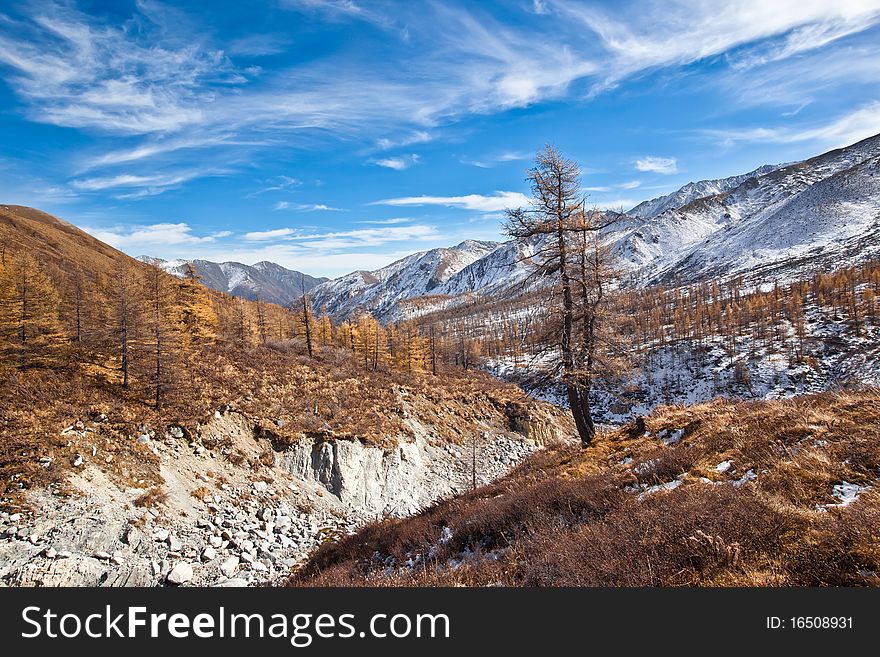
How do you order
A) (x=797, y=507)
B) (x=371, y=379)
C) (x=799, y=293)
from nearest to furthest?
(x=797, y=507), (x=371, y=379), (x=799, y=293)

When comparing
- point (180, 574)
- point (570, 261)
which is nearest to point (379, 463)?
point (180, 574)

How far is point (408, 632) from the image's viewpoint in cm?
422

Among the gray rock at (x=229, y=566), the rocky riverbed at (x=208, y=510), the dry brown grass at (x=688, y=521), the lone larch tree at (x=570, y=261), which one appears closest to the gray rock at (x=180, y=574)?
the rocky riverbed at (x=208, y=510)

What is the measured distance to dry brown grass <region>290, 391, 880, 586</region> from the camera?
13.3ft

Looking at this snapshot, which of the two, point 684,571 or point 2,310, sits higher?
point 2,310

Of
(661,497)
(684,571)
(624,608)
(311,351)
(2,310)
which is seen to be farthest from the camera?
(311,351)

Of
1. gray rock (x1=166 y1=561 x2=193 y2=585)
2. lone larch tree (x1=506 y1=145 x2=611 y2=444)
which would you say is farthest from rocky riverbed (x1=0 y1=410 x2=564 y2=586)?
Result: lone larch tree (x1=506 y1=145 x2=611 y2=444)

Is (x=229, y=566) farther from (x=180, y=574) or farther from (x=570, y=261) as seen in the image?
(x=570, y=261)

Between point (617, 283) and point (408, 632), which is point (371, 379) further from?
point (408, 632)

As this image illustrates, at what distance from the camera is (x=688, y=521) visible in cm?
498

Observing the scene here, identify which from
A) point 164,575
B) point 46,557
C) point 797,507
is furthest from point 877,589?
point 46,557

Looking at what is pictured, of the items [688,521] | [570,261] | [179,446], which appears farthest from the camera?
[179,446]

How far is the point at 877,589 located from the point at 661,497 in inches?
130

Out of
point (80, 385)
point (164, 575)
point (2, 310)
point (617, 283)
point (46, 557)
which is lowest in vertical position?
point (164, 575)
